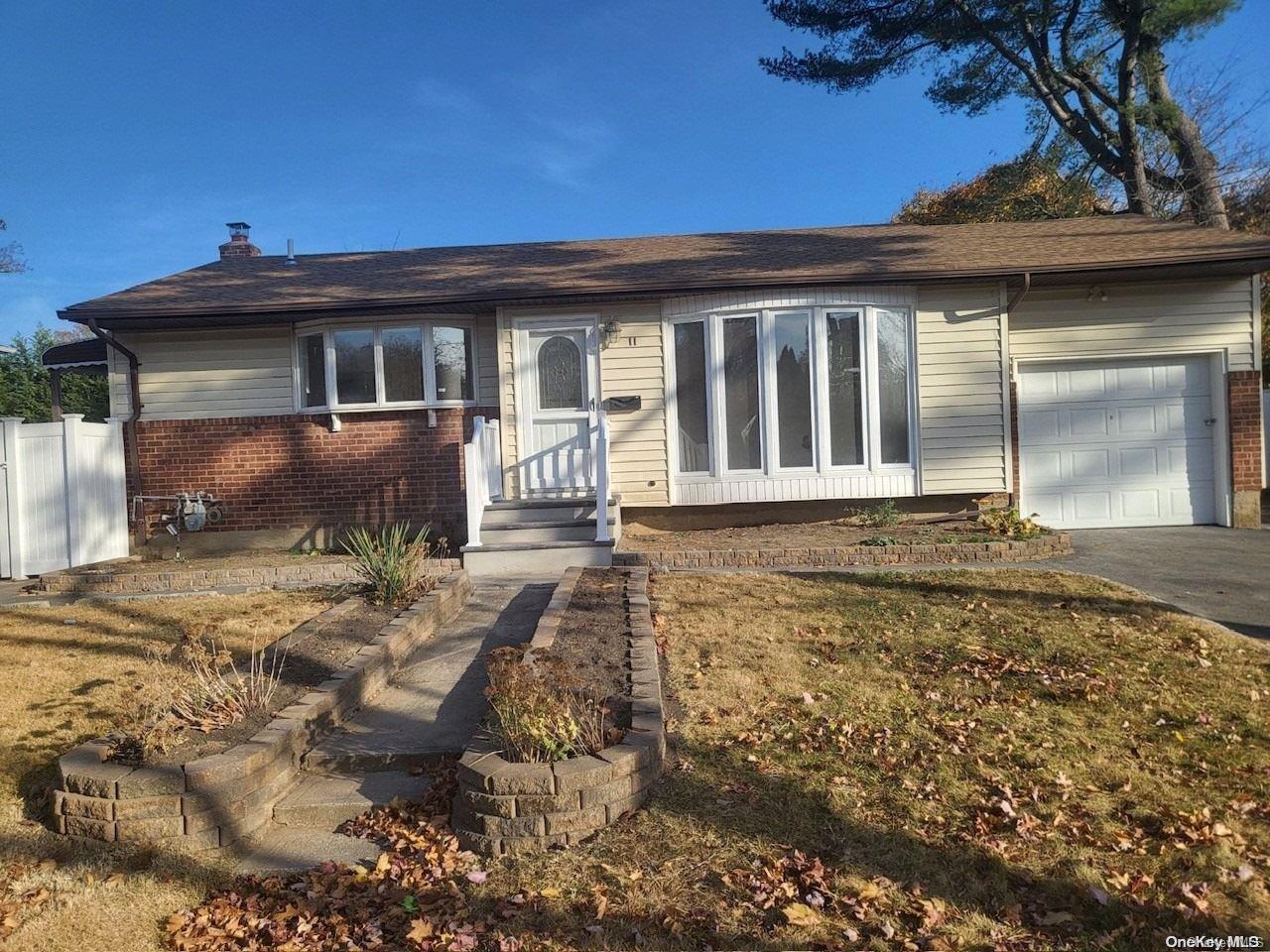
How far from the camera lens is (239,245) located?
1684cm

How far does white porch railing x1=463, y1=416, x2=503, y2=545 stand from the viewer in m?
9.22

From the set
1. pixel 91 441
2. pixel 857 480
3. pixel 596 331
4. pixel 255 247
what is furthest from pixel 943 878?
pixel 255 247

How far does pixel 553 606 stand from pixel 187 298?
7740 millimetres

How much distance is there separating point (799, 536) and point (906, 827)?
622 centimetres

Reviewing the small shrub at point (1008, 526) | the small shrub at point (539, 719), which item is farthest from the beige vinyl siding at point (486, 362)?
the small shrub at point (539, 719)

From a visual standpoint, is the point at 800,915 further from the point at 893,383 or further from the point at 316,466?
the point at 316,466

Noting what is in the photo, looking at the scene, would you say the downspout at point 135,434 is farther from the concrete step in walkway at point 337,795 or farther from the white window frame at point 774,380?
the concrete step in walkway at point 337,795

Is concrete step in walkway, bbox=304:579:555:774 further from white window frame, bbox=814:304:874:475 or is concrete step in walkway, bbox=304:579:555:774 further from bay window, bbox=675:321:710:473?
white window frame, bbox=814:304:874:475

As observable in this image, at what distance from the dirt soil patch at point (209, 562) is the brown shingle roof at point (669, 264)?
302 centimetres

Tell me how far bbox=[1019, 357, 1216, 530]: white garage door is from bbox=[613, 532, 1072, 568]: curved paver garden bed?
7.71 ft

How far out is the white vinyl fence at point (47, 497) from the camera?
9930 millimetres

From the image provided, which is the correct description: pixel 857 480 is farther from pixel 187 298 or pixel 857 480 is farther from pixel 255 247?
pixel 255 247

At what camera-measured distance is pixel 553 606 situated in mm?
6574

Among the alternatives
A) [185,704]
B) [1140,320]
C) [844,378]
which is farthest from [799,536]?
[185,704]
